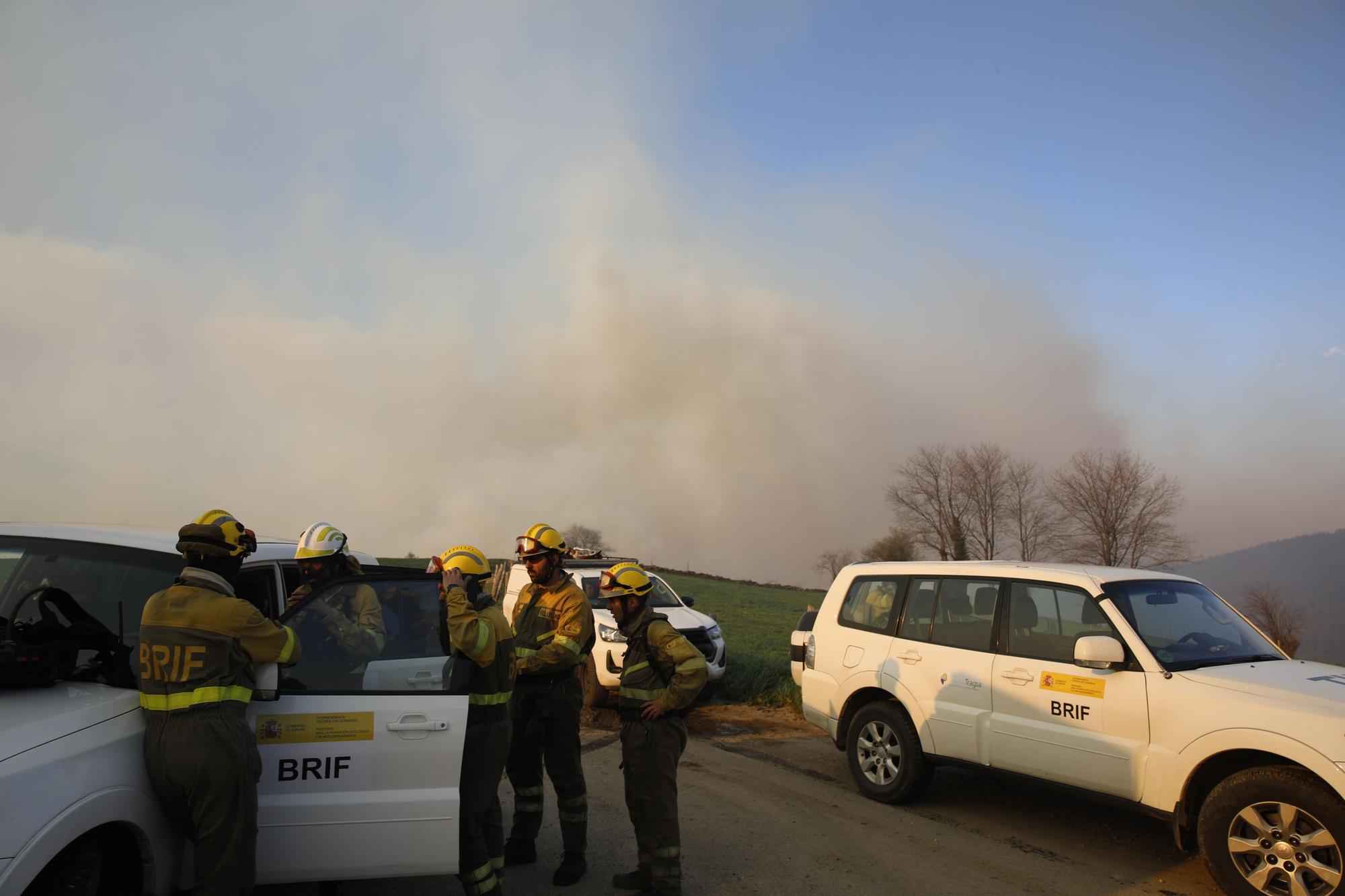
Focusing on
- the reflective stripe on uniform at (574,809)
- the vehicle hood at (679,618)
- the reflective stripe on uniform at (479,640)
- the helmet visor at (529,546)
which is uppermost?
the helmet visor at (529,546)

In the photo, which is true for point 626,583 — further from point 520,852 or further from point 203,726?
point 203,726

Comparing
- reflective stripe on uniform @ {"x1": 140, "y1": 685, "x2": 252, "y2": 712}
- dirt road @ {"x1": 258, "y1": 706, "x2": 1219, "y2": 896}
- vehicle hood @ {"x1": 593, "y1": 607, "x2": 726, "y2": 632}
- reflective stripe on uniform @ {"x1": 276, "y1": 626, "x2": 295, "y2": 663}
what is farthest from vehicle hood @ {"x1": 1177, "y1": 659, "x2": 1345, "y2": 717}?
vehicle hood @ {"x1": 593, "y1": 607, "x2": 726, "y2": 632}

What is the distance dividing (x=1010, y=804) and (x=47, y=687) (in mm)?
6686

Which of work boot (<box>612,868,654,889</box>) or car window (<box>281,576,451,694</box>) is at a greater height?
car window (<box>281,576,451,694</box>)

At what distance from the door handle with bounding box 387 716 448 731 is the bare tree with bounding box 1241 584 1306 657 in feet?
114

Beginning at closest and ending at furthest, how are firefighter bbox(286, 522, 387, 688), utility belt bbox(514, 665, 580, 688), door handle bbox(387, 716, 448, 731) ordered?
door handle bbox(387, 716, 448, 731) → firefighter bbox(286, 522, 387, 688) → utility belt bbox(514, 665, 580, 688)

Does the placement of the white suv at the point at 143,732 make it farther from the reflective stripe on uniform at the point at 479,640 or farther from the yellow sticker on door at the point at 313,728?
the reflective stripe on uniform at the point at 479,640

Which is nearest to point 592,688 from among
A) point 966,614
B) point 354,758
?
point 966,614

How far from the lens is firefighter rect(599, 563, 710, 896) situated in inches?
183

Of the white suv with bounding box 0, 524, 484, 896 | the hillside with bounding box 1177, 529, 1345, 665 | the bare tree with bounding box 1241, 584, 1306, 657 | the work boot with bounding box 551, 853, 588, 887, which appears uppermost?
the hillside with bounding box 1177, 529, 1345, 665

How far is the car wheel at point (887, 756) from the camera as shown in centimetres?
650

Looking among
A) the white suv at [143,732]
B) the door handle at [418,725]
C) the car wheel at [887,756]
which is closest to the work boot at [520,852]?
the white suv at [143,732]

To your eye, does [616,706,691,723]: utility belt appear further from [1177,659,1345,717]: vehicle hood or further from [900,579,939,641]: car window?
[1177,659,1345,717]: vehicle hood

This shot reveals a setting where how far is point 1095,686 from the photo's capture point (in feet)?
17.9
